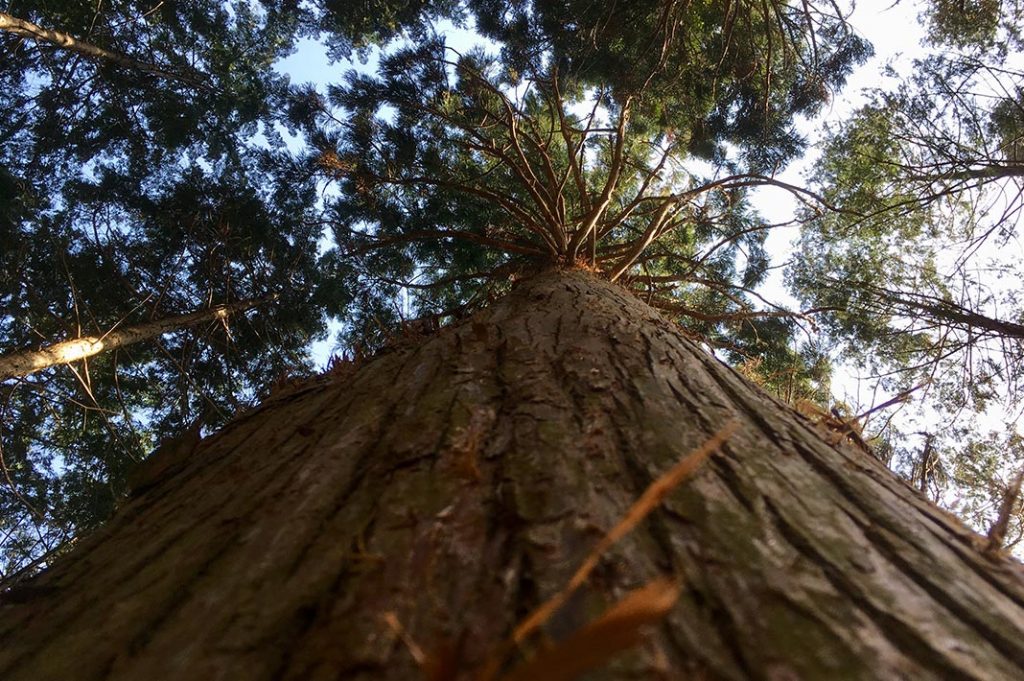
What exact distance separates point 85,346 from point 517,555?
5.35m

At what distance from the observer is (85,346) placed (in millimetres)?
4848

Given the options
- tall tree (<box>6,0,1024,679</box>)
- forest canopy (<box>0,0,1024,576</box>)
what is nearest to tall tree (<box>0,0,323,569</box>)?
forest canopy (<box>0,0,1024,576</box>)

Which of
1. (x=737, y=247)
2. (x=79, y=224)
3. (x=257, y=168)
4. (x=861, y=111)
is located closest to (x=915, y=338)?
(x=737, y=247)

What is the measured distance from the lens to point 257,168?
765 cm

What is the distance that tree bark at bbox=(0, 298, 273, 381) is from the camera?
13.8ft

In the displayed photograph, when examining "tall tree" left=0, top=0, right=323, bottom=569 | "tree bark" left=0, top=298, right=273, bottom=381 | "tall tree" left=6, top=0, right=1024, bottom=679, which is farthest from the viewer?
"tall tree" left=0, top=0, right=323, bottom=569

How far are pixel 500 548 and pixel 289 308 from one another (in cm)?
709

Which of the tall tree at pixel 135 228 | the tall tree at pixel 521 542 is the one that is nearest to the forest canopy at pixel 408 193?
the tall tree at pixel 135 228

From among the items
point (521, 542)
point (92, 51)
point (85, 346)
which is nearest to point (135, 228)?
point (92, 51)

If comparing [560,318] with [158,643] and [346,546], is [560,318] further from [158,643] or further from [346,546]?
[158,643]

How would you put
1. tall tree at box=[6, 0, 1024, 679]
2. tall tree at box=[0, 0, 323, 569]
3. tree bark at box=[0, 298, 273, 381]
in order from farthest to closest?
1. tall tree at box=[0, 0, 323, 569]
2. tree bark at box=[0, 298, 273, 381]
3. tall tree at box=[6, 0, 1024, 679]

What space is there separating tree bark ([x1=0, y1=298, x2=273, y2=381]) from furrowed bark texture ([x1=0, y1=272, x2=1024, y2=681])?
12.6 feet

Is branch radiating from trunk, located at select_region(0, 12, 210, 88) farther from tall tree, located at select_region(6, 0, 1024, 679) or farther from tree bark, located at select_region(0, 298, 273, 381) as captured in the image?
tall tree, located at select_region(6, 0, 1024, 679)

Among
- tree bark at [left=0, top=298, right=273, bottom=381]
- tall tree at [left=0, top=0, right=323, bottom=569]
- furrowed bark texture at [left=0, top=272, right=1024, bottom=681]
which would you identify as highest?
tall tree at [left=0, top=0, right=323, bottom=569]
